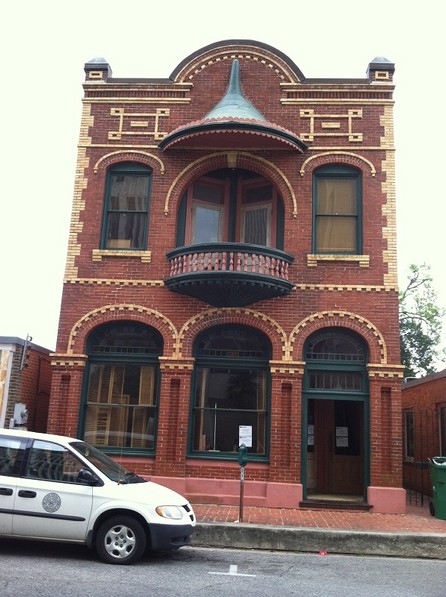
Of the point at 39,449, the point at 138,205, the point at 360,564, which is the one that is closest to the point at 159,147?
the point at 138,205

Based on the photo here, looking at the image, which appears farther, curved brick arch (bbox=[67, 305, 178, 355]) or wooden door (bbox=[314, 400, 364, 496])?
wooden door (bbox=[314, 400, 364, 496])

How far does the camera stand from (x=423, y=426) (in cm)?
1698

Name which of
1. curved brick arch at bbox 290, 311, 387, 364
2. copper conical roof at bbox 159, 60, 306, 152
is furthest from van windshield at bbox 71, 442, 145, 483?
copper conical roof at bbox 159, 60, 306, 152

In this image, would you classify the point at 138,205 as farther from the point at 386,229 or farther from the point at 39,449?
the point at 39,449

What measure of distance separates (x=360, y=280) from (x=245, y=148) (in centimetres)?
398

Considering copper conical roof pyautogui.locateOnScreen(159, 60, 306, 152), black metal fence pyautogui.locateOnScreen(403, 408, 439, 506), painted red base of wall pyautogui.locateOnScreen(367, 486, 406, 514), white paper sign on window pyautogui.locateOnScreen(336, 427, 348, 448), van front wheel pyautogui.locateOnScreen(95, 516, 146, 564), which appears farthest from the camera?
black metal fence pyautogui.locateOnScreen(403, 408, 439, 506)

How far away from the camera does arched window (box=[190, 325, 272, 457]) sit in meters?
13.2

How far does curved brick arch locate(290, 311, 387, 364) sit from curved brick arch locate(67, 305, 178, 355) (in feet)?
9.35

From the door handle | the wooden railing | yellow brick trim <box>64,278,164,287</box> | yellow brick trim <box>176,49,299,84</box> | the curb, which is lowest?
the curb

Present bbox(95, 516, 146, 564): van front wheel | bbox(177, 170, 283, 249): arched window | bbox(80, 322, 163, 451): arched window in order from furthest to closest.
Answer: bbox(177, 170, 283, 249): arched window → bbox(80, 322, 163, 451): arched window → bbox(95, 516, 146, 564): van front wheel

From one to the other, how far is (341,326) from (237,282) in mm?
2522

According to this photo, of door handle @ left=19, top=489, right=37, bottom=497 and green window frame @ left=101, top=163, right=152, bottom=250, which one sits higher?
green window frame @ left=101, top=163, right=152, bottom=250

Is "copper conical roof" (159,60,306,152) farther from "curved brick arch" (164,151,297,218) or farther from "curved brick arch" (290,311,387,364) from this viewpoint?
"curved brick arch" (290,311,387,364)

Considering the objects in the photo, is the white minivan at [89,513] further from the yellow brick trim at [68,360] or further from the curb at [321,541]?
the yellow brick trim at [68,360]
